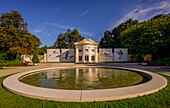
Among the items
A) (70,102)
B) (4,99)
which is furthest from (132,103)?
(4,99)

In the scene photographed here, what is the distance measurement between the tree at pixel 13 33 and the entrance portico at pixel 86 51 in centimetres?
1717

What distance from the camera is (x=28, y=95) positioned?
411cm

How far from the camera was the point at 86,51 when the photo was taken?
99.4 ft

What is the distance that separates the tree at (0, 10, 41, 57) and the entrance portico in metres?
17.2

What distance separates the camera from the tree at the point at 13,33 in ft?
88.6

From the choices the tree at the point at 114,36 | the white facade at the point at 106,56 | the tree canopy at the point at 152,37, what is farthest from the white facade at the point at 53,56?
the tree canopy at the point at 152,37

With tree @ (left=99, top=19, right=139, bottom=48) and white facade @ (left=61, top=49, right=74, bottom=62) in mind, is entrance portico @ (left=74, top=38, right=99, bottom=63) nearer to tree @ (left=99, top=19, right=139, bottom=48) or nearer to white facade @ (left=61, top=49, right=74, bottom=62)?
white facade @ (left=61, top=49, right=74, bottom=62)

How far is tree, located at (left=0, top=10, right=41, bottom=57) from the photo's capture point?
27.0 metres

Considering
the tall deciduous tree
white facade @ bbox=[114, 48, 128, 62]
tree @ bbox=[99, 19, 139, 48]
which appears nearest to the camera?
the tall deciduous tree

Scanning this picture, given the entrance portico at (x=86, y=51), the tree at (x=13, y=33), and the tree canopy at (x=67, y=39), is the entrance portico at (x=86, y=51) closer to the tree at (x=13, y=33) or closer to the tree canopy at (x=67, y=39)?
the tree at (x=13, y=33)

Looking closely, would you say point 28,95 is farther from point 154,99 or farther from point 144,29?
point 144,29

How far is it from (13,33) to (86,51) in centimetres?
2373

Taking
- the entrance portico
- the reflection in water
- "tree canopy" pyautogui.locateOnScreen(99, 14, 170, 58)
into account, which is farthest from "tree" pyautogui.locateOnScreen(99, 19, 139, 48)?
the reflection in water

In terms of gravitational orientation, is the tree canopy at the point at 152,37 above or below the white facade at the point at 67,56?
above
